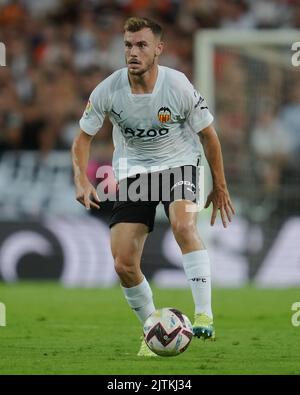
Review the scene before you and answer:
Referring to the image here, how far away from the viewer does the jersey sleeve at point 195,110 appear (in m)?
8.30

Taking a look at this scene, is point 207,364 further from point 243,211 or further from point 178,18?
point 178,18

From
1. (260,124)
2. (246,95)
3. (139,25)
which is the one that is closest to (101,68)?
(246,95)

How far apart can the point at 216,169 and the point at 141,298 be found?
117 centimetres

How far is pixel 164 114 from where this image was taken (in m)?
8.27

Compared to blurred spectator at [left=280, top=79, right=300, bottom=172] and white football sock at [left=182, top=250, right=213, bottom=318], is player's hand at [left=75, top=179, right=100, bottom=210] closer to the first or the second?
white football sock at [left=182, top=250, right=213, bottom=318]

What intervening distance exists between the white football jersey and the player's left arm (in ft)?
0.30

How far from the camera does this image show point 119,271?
8.15 meters

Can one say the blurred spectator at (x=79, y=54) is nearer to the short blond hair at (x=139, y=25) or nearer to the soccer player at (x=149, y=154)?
the soccer player at (x=149, y=154)

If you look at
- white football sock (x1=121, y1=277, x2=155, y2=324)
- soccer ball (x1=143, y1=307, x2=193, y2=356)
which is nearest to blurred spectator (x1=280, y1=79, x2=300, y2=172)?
white football sock (x1=121, y1=277, x2=155, y2=324)

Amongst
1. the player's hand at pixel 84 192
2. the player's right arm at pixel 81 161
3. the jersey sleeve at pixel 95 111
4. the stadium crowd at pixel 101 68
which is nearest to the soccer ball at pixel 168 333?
the player's hand at pixel 84 192

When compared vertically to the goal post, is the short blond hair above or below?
below

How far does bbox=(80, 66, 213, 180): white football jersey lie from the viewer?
827 centimetres
